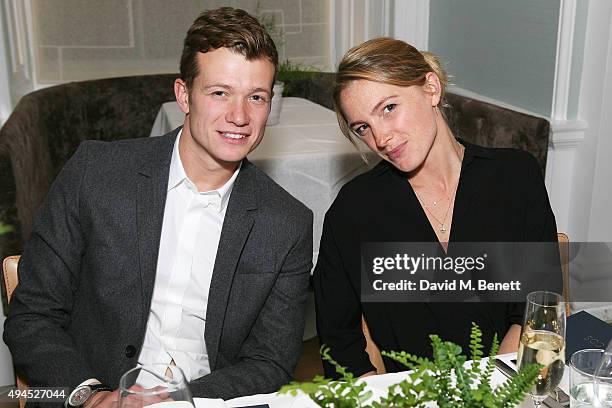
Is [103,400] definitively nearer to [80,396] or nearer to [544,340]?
[80,396]

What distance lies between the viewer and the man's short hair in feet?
4.85

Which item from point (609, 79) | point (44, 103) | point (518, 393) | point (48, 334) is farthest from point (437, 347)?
point (44, 103)

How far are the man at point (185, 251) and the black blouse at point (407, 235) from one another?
114 mm

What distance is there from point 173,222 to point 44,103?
7.42 feet

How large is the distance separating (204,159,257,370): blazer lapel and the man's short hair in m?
0.32

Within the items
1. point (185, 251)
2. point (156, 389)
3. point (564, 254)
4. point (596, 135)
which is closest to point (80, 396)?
point (185, 251)

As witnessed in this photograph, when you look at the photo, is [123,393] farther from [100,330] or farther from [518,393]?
[100,330]

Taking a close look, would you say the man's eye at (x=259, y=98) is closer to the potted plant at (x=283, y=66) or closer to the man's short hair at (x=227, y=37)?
the man's short hair at (x=227, y=37)

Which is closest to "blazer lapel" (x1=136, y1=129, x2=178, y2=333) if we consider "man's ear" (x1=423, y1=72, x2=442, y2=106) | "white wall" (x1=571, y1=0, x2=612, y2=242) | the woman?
the woman

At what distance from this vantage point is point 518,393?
0.73 m

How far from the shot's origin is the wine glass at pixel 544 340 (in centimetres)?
99

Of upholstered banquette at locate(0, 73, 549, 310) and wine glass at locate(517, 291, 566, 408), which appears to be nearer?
wine glass at locate(517, 291, 566, 408)

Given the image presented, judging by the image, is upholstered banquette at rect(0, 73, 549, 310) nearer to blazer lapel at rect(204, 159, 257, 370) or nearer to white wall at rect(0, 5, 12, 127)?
white wall at rect(0, 5, 12, 127)

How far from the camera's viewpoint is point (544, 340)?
3.34ft
